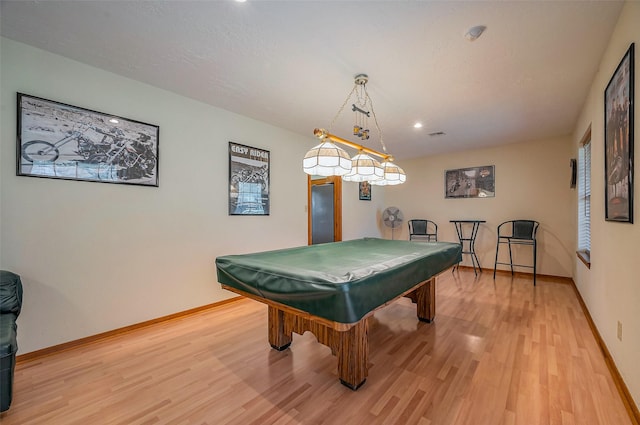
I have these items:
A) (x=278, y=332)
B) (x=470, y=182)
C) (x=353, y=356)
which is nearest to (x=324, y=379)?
(x=353, y=356)

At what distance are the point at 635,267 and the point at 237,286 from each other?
241 centimetres

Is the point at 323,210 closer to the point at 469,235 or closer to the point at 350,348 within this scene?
the point at 469,235

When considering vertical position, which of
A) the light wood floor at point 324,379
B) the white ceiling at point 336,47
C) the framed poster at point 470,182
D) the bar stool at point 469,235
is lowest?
the light wood floor at point 324,379

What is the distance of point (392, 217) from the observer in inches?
246

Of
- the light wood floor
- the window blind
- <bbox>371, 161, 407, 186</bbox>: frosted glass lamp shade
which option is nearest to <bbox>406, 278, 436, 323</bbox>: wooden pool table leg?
the light wood floor

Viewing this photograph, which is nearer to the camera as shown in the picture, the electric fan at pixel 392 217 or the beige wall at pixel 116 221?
the beige wall at pixel 116 221

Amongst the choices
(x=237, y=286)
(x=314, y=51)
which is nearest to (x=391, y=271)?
(x=237, y=286)

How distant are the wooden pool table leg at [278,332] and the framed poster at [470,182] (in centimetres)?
492

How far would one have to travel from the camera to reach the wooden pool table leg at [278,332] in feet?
7.34

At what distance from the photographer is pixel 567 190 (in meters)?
4.56

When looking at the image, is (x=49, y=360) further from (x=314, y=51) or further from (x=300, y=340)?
(x=314, y=51)

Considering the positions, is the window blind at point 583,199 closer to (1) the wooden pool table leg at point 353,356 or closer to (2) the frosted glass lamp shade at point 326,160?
(2) the frosted glass lamp shade at point 326,160

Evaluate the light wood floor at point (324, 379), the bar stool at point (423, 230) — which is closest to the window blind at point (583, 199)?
the light wood floor at point (324, 379)

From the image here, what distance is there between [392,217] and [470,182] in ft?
5.79
